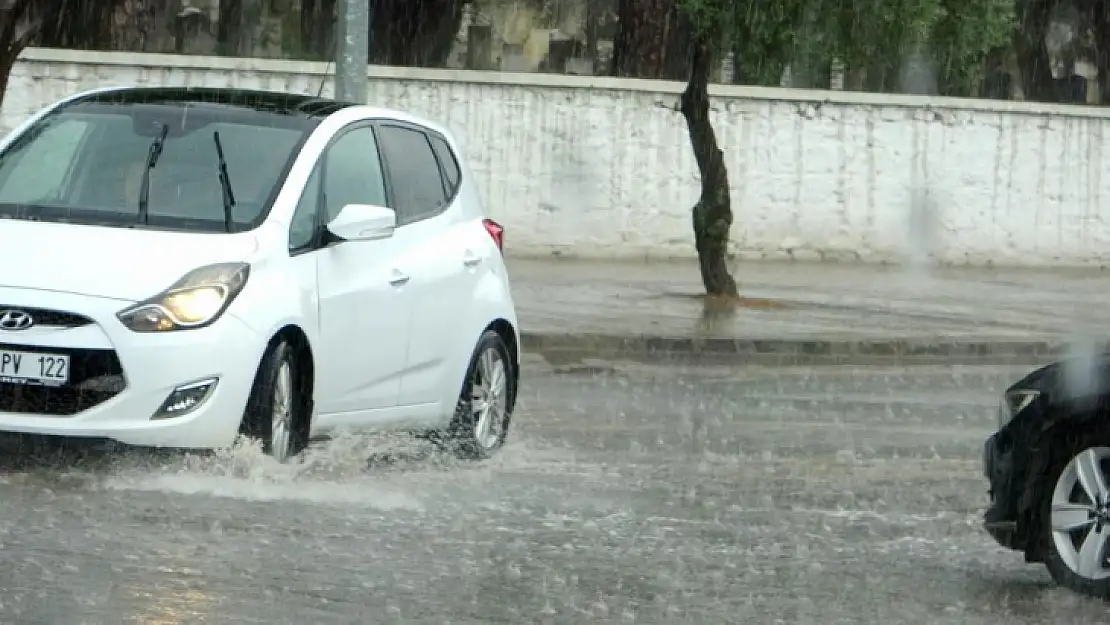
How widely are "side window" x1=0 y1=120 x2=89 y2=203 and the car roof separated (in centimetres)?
26

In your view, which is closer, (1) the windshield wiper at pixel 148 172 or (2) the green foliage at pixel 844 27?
(1) the windshield wiper at pixel 148 172

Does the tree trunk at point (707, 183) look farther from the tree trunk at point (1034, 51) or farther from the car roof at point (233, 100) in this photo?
the tree trunk at point (1034, 51)

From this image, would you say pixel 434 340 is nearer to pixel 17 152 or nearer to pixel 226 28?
pixel 17 152

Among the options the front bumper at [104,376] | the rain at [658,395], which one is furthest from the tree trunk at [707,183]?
the front bumper at [104,376]

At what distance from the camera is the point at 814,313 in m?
20.7

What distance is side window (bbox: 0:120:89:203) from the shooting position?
9570 mm

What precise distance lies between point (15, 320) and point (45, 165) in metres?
1.57

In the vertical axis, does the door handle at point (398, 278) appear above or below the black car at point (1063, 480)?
above

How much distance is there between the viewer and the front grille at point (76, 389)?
27.7ft

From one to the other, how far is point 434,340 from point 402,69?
16756mm

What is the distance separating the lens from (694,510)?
928 cm

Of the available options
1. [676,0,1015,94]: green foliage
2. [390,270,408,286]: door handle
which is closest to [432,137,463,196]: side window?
[390,270,408,286]: door handle

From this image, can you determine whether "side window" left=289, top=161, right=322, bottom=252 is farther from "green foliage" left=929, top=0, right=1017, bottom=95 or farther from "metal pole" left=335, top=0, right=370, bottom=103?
"green foliage" left=929, top=0, right=1017, bottom=95

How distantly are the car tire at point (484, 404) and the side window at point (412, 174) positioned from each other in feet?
2.35
